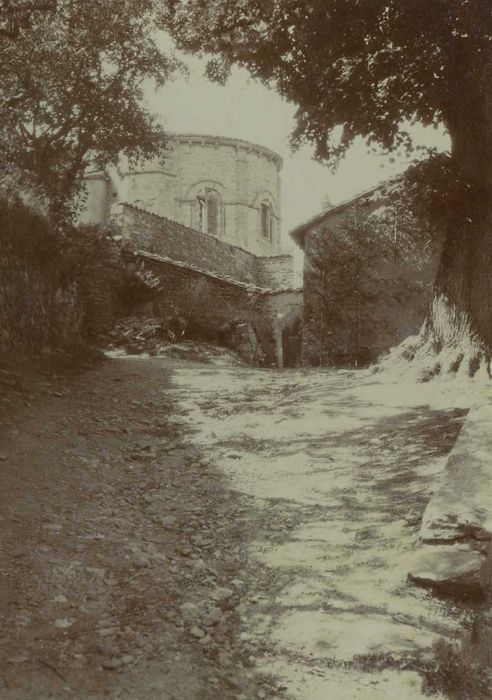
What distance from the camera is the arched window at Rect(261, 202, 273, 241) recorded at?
3387 cm

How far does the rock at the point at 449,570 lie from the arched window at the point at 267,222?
30.0 m

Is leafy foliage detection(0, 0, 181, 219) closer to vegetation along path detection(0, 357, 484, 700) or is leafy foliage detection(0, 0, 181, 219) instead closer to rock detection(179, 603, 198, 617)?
vegetation along path detection(0, 357, 484, 700)

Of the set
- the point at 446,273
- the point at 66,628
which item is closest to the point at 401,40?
the point at 446,273

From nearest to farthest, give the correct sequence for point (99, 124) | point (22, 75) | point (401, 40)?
point (401, 40) < point (22, 75) < point (99, 124)

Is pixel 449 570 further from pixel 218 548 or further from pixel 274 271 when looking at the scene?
pixel 274 271

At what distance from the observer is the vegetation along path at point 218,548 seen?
3662 millimetres

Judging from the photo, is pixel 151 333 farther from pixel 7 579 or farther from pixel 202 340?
pixel 7 579

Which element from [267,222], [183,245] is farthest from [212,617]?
[267,222]

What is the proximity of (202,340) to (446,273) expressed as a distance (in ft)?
28.1

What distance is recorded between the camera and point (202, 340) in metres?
17.1

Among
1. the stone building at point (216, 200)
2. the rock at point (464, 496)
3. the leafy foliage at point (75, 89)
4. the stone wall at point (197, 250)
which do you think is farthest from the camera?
the stone building at point (216, 200)

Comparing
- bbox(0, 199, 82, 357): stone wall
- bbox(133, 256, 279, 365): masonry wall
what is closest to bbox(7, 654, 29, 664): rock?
bbox(0, 199, 82, 357): stone wall

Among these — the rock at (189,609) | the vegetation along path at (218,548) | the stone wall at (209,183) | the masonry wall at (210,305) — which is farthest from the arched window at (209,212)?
the rock at (189,609)

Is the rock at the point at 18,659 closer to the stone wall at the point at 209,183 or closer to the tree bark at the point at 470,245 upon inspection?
the tree bark at the point at 470,245
